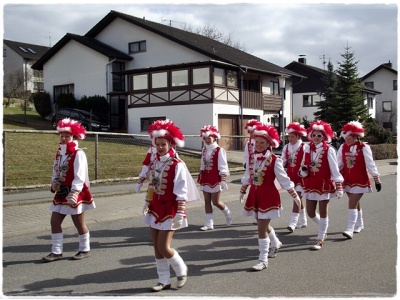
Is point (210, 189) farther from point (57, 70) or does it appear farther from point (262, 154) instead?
point (57, 70)

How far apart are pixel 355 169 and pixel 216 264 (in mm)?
3535

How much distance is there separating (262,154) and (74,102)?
29.5 metres

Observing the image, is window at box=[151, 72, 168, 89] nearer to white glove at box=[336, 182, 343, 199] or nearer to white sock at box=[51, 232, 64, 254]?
white glove at box=[336, 182, 343, 199]

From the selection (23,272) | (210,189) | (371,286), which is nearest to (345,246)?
(371,286)

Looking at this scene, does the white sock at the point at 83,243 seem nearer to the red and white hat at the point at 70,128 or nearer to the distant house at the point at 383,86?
the red and white hat at the point at 70,128

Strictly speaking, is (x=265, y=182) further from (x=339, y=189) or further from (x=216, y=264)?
(x=339, y=189)

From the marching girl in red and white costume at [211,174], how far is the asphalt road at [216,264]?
1.51ft

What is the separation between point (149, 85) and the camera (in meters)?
30.5

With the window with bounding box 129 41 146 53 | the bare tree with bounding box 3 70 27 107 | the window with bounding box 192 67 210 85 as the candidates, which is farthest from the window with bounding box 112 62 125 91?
the bare tree with bounding box 3 70 27 107

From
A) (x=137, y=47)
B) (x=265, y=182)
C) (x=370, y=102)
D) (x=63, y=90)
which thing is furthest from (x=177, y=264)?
(x=370, y=102)

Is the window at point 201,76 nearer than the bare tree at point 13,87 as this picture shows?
Yes

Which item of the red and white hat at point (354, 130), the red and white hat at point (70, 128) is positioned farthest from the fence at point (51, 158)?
the red and white hat at point (354, 130)

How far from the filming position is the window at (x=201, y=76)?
1117 inches

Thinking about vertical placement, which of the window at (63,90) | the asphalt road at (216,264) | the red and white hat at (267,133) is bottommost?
the asphalt road at (216,264)
